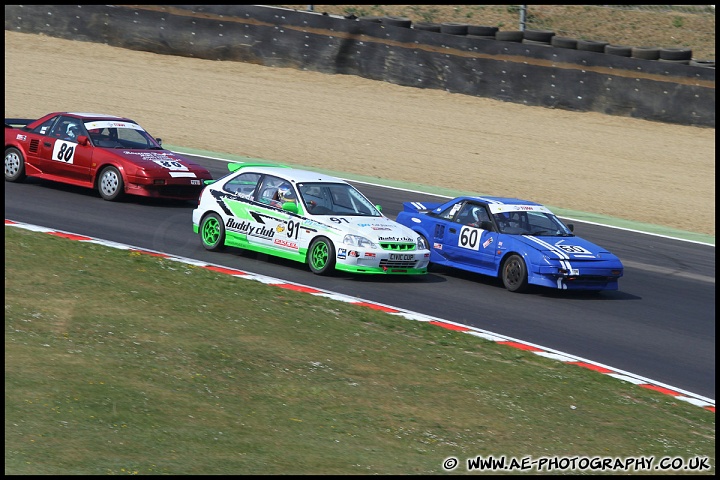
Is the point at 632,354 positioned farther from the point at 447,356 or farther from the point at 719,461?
the point at 719,461

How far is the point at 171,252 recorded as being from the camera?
1443cm

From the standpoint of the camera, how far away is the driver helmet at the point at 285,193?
14.5 m

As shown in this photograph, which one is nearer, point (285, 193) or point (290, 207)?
point (290, 207)

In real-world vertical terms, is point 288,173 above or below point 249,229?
above

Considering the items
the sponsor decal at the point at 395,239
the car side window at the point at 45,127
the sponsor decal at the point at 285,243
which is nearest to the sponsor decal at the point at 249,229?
the sponsor decal at the point at 285,243

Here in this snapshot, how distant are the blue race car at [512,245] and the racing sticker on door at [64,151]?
5.67 meters

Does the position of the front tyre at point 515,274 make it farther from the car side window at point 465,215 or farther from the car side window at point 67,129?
the car side window at point 67,129

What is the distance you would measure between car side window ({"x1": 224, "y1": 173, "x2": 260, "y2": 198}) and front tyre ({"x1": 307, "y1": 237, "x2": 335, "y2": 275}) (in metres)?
1.38

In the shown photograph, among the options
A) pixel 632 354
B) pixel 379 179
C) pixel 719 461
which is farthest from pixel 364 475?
pixel 379 179

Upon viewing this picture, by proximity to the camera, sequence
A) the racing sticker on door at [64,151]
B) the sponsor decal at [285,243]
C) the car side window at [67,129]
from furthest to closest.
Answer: the car side window at [67,129] < the racing sticker on door at [64,151] < the sponsor decal at [285,243]

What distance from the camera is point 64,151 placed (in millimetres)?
17391

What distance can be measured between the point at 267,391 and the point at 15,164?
1067 centimetres

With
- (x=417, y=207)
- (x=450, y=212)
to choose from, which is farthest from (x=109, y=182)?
(x=450, y=212)

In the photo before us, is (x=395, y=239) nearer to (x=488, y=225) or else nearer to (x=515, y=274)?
(x=488, y=225)
